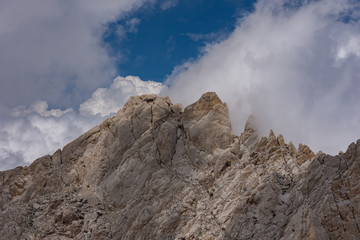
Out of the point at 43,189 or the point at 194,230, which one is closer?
the point at 194,230

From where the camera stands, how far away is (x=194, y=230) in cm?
8838

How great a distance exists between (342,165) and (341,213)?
941cm

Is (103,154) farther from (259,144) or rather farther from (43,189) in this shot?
(259,144)

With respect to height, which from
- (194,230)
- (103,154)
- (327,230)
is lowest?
(327,230)

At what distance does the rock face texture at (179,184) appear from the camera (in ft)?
253

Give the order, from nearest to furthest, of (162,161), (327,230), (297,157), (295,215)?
(327,230)
(295,215)
(297,157)
(162,161)

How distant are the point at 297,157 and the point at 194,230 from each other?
23.1m

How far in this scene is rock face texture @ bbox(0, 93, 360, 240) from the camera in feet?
253

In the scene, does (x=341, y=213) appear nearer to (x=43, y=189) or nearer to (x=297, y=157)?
(x=297, y=157)

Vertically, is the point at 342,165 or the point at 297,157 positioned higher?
the point at 297,157

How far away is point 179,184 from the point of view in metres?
99.2

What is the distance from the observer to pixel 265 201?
83.9 m

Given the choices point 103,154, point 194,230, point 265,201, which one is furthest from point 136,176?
point 265,201

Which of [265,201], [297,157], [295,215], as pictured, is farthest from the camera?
[297,157]
